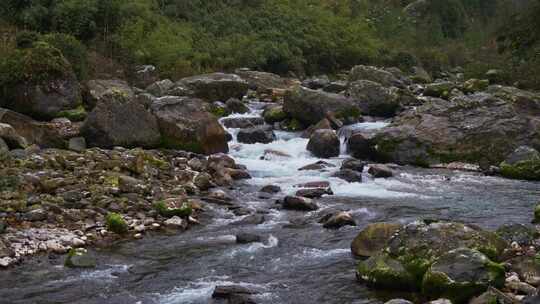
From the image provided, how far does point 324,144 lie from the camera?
19.3m

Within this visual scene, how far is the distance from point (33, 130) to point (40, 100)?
1.73 meters

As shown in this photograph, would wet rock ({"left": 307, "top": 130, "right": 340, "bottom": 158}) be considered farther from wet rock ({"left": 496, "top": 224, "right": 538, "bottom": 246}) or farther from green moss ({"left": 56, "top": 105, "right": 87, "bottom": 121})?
wet rock ({"left": 496, "top": 224, "right": 538, "bottom": 246})

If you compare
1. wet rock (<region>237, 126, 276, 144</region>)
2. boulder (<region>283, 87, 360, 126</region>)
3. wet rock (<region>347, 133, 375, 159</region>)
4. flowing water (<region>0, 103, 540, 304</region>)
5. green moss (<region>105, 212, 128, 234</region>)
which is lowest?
flowing water (<region>0, 103, 540, 304</region>)

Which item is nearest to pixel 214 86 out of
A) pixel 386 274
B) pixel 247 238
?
pixel 247 238

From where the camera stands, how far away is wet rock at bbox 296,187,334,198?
14.8 metres

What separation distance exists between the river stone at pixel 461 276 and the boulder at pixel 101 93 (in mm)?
10813

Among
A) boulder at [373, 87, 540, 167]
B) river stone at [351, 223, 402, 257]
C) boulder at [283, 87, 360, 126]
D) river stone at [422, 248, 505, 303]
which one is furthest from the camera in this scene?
boulder at [283, 87, 360, 126]

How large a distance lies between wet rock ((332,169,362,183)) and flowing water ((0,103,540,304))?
243 mm

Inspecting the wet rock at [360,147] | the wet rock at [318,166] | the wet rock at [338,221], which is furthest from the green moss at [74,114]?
the wet rock at [338,221]

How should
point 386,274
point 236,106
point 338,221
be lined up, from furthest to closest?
point 236,106
point 338,221
point 386,274

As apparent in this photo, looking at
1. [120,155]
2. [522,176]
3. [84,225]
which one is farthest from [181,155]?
[522,176]

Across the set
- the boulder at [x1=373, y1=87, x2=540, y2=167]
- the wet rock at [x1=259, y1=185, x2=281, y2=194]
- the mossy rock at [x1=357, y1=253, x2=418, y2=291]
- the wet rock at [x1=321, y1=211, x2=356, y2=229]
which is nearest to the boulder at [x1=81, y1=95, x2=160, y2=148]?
the wet rock at [x1=259, y1=185, x2=281, y2=194]

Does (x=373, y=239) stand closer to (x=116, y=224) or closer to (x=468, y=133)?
(x=116, y=224)

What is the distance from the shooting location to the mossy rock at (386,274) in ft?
29.2
